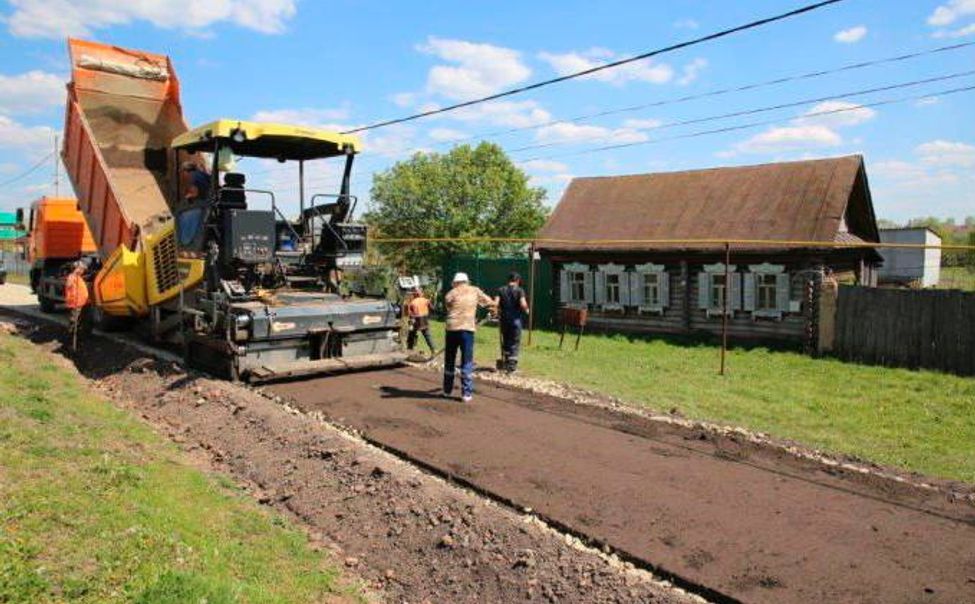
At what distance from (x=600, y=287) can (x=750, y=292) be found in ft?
14.9

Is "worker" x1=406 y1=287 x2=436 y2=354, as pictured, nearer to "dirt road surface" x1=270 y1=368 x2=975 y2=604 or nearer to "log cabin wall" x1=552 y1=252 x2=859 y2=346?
"dirt road surface" x1=270 y1=368 x2=975 y2=604

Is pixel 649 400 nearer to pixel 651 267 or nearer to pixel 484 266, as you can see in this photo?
pixel 651 267

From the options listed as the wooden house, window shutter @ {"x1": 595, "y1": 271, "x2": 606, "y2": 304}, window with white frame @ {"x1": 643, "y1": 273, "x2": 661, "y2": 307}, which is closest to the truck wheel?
the wooden house

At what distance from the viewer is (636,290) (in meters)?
21.7

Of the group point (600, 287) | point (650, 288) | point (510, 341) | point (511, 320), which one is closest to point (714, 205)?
point (650, 288)

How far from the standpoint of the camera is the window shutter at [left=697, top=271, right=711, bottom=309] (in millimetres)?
20234

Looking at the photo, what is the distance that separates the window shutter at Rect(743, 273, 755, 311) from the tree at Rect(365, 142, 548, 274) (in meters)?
14.6

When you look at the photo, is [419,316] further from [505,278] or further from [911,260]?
[911,260]

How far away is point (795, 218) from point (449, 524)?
1634cm

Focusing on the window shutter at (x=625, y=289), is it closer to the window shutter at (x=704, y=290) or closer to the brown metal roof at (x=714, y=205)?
→ the brown metal roof at (x=714, y=205)

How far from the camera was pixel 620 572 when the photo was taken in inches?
184

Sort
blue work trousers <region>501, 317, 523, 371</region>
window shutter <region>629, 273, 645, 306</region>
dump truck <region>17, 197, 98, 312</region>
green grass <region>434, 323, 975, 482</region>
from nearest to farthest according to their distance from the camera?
green grass <region>434, 323, 975, 482</region>
blue work trousers <region>501, 317, 523, 371</region>
dump truck <region>17, 197, 98, 312</region>
window shutter <region>629, 273, 645, 306</region>

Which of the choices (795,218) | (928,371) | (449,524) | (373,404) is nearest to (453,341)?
(373,404)

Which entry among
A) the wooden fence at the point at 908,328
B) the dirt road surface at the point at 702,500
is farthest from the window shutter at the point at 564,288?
the dirt road surface at the point at 702,500
